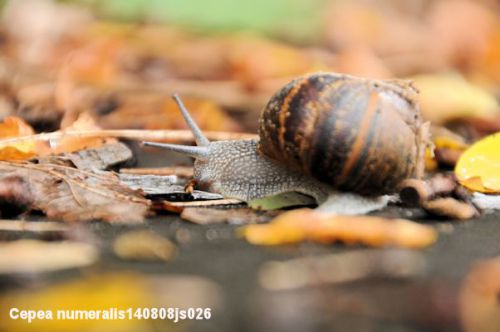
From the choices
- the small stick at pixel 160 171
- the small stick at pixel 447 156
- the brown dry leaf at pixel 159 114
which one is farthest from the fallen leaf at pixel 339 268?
the brown dry leaf at pixel 159 114

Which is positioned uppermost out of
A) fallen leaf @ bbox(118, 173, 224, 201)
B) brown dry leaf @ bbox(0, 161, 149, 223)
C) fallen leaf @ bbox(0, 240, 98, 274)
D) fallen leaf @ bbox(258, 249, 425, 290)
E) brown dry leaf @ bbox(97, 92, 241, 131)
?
fallen leaf @ bbox(258, 249, 425, 290)

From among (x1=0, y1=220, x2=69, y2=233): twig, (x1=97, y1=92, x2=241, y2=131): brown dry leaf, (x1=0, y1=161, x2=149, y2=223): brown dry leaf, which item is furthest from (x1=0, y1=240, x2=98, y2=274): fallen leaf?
(x1=97, y1=92, x2=241, y2=131): brown dry leaf

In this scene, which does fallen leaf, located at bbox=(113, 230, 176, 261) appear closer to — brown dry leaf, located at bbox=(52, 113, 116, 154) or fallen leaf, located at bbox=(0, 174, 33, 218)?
fallen leaf, located at bbox=(0, 174, 33, 218)

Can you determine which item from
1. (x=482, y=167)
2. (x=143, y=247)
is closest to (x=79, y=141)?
(x=143, y=247)

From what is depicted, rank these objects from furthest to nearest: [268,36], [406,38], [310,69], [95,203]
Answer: [406,38]
[268,36]
[310,69]
[95,203]

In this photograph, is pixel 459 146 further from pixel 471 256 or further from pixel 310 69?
pixel 310 69

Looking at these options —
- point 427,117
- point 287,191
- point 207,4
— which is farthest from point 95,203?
point 427,117
